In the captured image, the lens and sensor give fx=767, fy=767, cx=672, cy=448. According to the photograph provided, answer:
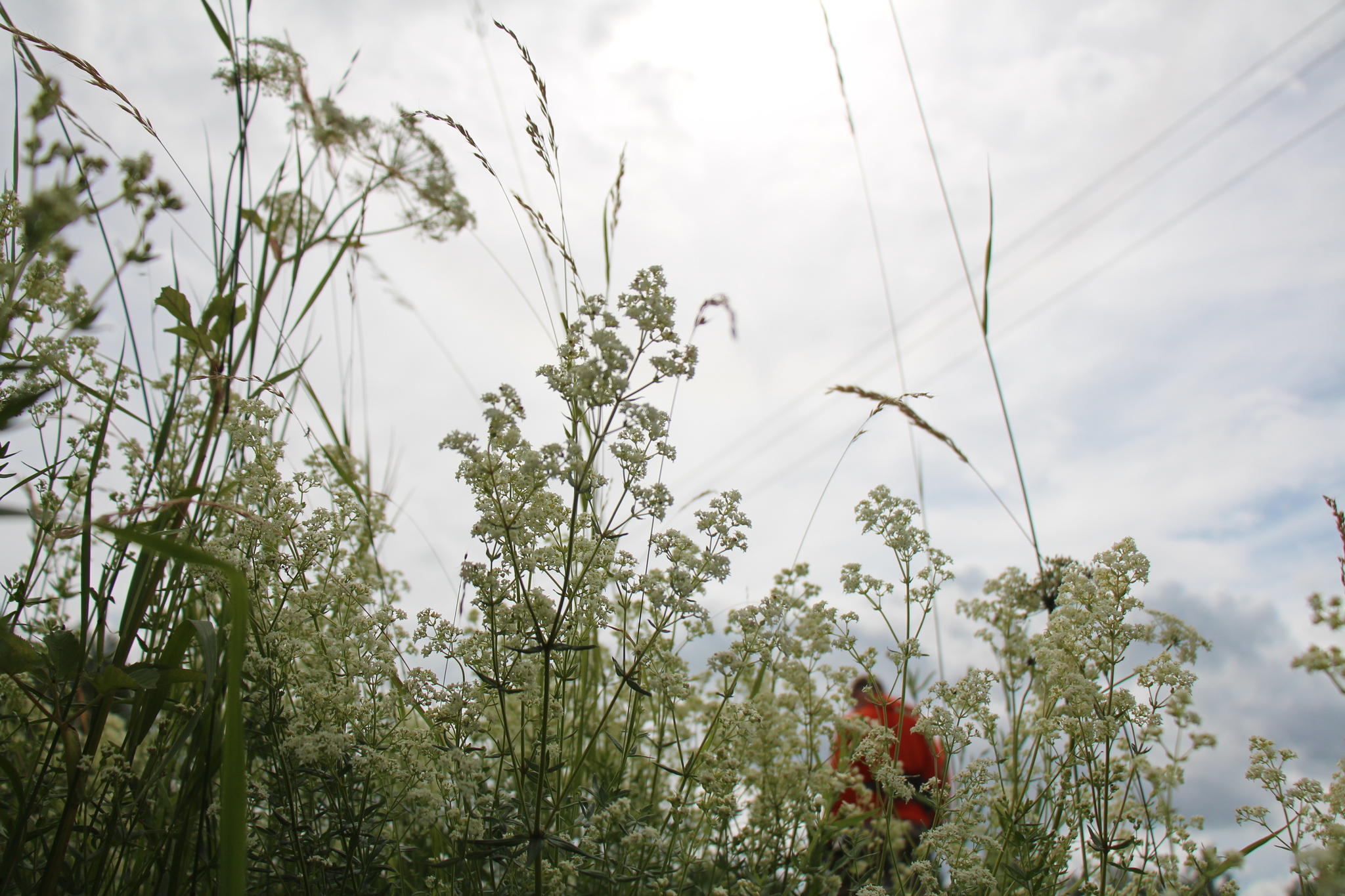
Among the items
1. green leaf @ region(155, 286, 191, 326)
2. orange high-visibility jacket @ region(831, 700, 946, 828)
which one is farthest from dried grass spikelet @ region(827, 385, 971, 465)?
green leaf @ region(155, 286, 191, 326)

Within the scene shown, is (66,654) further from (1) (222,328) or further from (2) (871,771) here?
(2) (871,771)

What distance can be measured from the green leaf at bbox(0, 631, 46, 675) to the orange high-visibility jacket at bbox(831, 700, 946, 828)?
192cm

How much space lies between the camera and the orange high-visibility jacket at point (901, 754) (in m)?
2.58

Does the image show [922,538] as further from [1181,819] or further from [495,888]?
[495,888]

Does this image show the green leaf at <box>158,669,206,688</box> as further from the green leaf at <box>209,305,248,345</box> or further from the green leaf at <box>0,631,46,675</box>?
the green leaf at <box>209,305,248,345</box>

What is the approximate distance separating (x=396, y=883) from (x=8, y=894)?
84cm

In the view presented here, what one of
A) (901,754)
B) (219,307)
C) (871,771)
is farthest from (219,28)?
(901,754)

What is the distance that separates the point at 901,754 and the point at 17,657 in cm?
426

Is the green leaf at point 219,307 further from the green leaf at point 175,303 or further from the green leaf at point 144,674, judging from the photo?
the green leaf at point 144,674

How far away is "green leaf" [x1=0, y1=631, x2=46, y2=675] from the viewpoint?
1.31 metres

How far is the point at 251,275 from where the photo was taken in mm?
2342

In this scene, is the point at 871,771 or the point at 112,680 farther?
the point at 871,771

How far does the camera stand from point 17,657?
1411 mm

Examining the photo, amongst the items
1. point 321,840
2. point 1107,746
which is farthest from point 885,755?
point 321,840
